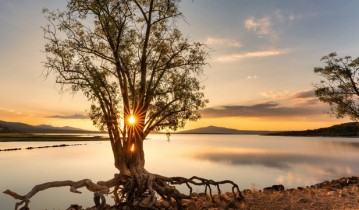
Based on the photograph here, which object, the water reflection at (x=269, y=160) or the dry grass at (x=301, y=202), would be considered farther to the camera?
the water reflection at (x=269, y=160)

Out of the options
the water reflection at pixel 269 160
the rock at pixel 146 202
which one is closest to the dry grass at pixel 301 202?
the rock at pixel 146 202

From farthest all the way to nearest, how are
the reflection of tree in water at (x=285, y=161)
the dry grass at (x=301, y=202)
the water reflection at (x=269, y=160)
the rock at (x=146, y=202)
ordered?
1. the water reflection at (x=269, y=160)
2. the reflection of tree in water at (x=285, y=161)
3. the dry grass at (x=301, y=202)
4. the rock at (x=146, y=202)

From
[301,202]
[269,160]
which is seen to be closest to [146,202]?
[301,202]

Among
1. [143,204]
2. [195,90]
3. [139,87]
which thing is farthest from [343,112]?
[143,204]

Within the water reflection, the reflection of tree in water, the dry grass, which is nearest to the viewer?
the dry grass

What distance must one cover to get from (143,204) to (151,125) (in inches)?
242

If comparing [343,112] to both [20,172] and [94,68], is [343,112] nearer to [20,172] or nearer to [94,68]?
[94,68]

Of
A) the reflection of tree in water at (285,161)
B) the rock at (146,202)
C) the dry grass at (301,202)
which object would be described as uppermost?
the rock at (146,202)

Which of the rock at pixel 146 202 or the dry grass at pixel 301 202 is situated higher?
the rock at pixel 146 202

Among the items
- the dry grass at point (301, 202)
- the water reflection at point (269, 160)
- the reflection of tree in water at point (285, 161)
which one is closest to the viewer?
the dry grass at point (301, 202)

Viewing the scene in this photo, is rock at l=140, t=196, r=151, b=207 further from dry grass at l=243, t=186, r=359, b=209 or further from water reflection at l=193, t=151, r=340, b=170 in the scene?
water reflection at l=193, t=151, r=340, b=170

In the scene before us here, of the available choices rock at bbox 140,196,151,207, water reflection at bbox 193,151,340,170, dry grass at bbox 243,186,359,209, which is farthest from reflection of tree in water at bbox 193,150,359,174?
rock at bbox 140,196,151,207

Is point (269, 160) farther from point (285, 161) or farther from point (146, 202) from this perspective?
point (146, 202)

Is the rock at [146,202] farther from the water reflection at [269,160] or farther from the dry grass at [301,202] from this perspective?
the water reflection at [269,160]
